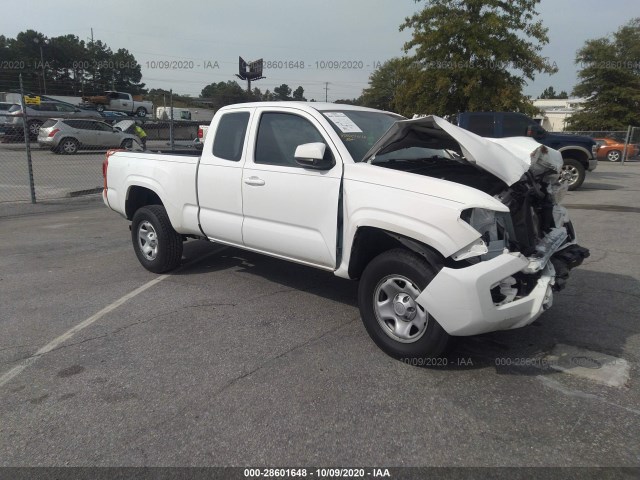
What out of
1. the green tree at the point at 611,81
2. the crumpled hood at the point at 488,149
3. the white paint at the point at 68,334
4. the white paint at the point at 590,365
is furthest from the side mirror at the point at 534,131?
the green tree at the point at 611,81

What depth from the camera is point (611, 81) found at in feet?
118

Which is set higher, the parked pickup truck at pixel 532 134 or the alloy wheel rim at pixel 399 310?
the parked pickup truck at pixel 532 134

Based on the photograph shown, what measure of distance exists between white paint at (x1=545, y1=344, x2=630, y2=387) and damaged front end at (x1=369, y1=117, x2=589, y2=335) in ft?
1.70

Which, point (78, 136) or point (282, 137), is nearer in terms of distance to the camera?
point (282, 137)

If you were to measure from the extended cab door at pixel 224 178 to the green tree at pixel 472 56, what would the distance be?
10242 millimetres

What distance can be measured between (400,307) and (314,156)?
4.37ft

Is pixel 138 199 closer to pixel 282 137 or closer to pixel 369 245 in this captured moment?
pixel 282 137

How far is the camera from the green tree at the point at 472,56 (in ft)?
45.0

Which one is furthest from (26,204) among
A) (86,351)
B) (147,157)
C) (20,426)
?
(20,426)

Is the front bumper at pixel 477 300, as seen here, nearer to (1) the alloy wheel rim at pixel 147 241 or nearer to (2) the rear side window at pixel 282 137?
(2) the rear side window at pixel 282 137

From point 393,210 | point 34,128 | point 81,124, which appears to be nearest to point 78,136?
point 81,124

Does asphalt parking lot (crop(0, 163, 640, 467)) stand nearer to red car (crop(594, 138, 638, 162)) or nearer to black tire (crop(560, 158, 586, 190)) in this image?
black tire (crop(560, 158, 586, 190))

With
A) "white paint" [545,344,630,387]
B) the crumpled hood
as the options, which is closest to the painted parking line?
the crumpled hood

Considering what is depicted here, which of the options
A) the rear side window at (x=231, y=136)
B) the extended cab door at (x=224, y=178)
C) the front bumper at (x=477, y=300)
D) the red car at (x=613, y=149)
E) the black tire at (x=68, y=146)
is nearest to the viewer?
the front bumper at (x=477, y=300)
